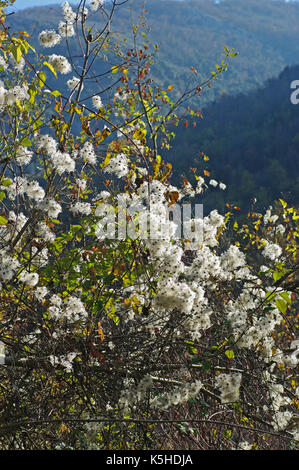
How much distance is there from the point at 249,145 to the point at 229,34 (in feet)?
407

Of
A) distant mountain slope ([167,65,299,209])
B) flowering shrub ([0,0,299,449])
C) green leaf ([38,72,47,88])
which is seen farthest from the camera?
distant mountain slope ([167,65,299,209])

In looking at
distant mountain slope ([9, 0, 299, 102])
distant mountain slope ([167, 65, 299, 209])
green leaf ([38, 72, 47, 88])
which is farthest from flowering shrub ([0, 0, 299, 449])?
distant mountain slope ([9, 0, 299, 102])

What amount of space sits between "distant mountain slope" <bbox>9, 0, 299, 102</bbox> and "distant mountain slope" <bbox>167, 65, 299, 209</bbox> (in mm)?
37682

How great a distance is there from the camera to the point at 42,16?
110 metres

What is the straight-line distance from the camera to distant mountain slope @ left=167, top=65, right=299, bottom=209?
113 feet

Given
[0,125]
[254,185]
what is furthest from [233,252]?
[254,185]

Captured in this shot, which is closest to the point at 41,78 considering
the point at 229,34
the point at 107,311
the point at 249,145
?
the point at 107,311

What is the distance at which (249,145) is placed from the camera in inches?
1753

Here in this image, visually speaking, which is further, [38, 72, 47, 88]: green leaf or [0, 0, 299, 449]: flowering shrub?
[38, 72, 47, 88]: green leaf

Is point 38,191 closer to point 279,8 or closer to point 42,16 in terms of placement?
point 42,16

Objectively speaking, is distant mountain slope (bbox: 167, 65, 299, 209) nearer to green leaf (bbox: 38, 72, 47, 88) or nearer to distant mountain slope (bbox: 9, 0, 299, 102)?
green leaf (bbox: 38, 72, 47, 88)

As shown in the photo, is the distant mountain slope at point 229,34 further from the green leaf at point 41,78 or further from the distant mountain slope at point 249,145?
the green leaf at point 41,78
